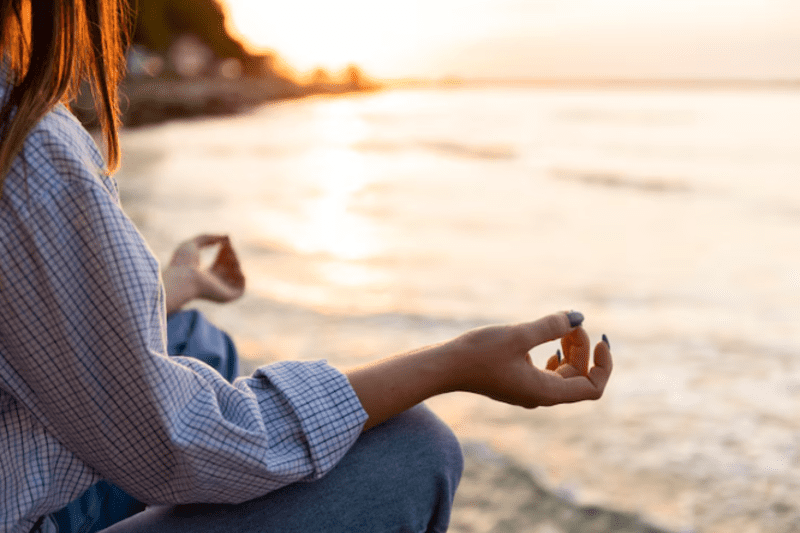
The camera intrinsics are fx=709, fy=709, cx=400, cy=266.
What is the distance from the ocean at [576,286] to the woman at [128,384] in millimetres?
1017

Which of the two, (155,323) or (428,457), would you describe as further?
(428,457)

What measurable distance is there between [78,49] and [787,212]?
7.45m

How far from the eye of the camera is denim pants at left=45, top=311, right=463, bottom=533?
91 cm

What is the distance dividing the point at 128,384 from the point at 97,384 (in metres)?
0.03

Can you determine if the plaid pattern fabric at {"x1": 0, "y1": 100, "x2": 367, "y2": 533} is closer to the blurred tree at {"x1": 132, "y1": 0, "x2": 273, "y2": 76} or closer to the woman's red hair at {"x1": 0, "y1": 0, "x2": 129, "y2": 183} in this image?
the woman's red hair at {"x1": 0, "y1": 0, "x2": 129, "y2": 183}

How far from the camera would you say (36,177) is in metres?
0.72

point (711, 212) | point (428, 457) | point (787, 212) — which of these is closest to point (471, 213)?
point (711, 212)

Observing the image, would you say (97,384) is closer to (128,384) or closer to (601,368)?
(128,384)

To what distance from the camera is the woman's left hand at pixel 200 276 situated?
5.95ft

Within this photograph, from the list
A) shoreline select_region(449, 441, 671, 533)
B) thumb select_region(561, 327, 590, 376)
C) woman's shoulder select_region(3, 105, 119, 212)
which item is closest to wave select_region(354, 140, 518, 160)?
shoreline select_region(449, 441, 671, 533)

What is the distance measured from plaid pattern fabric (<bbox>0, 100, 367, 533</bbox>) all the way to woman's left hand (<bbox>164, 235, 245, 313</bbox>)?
904 millimetres

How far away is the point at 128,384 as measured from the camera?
30.0 inches

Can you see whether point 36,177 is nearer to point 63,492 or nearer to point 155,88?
point 63,492

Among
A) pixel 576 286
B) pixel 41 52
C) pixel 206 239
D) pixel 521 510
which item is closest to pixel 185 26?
pixel 576 286
